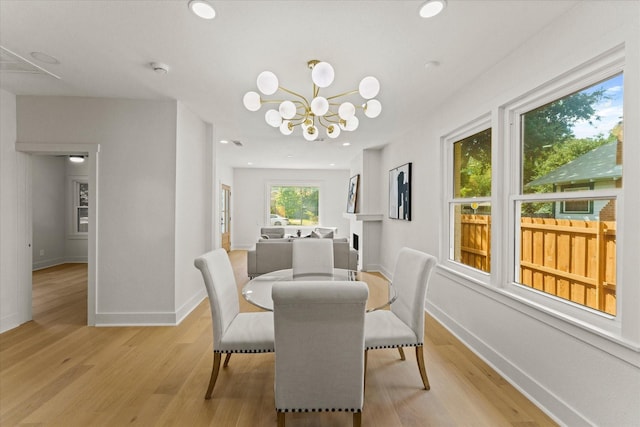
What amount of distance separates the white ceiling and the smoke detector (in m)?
0.05

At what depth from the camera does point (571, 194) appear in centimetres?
189

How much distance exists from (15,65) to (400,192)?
4430mm

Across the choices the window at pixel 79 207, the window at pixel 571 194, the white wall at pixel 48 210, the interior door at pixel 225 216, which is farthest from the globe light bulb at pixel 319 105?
the window at pixel 79 207

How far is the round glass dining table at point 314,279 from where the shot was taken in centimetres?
199

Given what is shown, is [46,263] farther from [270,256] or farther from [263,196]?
[263,196]

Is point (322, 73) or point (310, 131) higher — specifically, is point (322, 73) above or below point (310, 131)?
above

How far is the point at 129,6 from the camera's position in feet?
5.94

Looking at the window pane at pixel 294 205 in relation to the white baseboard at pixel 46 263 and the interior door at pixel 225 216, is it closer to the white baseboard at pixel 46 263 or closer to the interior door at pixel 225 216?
the interior door at pixel 225 216

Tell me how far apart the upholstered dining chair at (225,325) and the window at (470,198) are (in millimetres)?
2038

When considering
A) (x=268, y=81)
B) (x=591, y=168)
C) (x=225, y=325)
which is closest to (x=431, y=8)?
(x=268, y=81)

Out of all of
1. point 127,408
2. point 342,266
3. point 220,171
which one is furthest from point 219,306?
point 220,171

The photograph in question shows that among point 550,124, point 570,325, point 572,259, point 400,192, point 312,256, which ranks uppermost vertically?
point 550,124

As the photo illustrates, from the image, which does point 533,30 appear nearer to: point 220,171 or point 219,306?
point 219,306

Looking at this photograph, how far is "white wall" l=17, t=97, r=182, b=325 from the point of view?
130 inches
